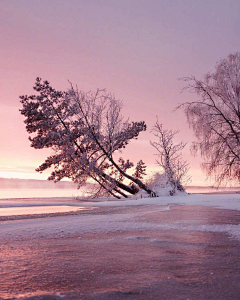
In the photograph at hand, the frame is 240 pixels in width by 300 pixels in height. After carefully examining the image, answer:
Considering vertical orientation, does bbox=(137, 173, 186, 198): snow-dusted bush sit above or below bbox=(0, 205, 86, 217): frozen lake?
above

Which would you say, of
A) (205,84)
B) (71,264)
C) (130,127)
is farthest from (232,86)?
(71,264)

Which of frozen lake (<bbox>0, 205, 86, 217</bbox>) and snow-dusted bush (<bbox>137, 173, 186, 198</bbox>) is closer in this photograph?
frozen lake (<bbox>0, 205, 86, 217</bbox>)

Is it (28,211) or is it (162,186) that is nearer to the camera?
(28,211)

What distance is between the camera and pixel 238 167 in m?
15.8

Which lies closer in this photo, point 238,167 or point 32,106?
point 238,167

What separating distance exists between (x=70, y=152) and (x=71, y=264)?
14541mm

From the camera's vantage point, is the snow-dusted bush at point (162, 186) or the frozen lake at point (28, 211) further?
the snow-dusted bush at point (162, 186)

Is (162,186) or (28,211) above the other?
(162,186)

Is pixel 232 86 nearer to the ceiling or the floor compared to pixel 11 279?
nearer to the ceiling

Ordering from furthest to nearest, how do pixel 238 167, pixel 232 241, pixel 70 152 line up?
pixel 70 152 → pixel 238 167 → pixel 232 241

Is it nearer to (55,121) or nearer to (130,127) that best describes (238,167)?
(130,127)

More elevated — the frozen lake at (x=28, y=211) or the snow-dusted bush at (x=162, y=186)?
the snow-dusted bush at (x=162, y=186)

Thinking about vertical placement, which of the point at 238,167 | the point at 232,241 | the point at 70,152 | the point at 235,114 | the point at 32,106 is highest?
the point at 32,106

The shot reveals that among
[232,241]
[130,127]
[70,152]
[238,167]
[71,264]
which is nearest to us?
[71,264]
